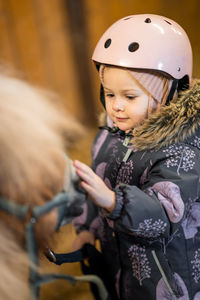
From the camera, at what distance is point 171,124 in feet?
2.57

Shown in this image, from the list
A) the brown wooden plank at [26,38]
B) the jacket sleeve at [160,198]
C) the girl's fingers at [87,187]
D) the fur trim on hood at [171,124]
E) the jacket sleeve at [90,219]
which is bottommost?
the jacket sleeve at [90,219]

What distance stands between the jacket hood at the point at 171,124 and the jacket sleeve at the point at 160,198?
0.04 meters

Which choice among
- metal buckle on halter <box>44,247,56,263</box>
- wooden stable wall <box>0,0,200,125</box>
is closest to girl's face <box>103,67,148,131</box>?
metal buckle on halter <box>44,247,56,263</box>

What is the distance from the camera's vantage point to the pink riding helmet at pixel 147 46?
0.79 metres

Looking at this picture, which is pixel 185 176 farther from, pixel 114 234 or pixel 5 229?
pixel 5 229

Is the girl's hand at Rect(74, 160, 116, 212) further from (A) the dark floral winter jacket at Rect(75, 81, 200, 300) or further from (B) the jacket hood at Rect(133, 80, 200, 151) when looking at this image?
(B) the jacket hood at Rect(133, 80, 200, 151)

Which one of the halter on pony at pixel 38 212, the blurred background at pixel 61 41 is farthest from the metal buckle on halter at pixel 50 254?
the blurred background at pixel 61 41

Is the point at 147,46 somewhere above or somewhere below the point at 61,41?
below

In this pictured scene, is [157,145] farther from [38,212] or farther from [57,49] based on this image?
[57,49]

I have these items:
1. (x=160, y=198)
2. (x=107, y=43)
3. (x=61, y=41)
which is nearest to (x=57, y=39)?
(x=61, y=41)

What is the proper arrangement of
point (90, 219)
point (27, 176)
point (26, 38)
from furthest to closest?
point (26, 38), point (90, 219), point (27, 176)

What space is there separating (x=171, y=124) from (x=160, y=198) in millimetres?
198

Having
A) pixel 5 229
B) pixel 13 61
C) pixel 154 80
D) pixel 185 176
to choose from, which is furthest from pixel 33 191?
pixel 13 61

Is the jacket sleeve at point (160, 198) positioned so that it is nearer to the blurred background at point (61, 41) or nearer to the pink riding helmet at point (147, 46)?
the pink riding helmet at point (147, 46)
